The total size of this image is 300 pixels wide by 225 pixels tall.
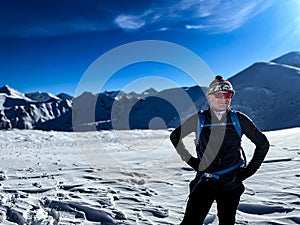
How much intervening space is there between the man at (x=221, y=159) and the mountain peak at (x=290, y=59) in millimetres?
164179

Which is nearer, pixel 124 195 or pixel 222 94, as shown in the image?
pixel 222 94

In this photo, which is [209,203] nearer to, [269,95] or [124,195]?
[124,195]

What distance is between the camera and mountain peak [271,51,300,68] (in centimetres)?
15475

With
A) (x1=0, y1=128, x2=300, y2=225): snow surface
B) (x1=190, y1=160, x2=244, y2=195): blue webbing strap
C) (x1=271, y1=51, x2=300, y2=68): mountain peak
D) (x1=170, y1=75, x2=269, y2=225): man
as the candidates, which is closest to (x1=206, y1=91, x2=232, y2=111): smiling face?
(x1=170, y1=75, x2=269, y2=225): man

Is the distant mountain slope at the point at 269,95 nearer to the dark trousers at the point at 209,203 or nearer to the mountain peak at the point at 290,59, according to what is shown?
the mountain peak at the point at 290,59

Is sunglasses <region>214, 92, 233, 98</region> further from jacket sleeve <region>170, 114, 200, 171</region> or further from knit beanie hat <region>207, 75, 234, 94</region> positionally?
jacket sleeve <region>170, 114, 200, 171</region>

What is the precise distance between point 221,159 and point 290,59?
586ft

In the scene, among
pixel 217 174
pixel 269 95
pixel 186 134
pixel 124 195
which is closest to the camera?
pixel 217 174

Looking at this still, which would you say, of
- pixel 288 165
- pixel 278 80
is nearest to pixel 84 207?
pixel 288 165

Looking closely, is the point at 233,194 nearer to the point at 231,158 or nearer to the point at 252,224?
the point at 231,158

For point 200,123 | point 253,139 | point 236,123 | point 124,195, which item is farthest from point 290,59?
point 200,123

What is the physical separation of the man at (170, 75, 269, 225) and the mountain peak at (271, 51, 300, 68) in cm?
16418

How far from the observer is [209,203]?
10.7ft

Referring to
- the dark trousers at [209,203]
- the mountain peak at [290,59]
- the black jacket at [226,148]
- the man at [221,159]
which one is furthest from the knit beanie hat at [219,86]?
the mountain peak at [290,59]
